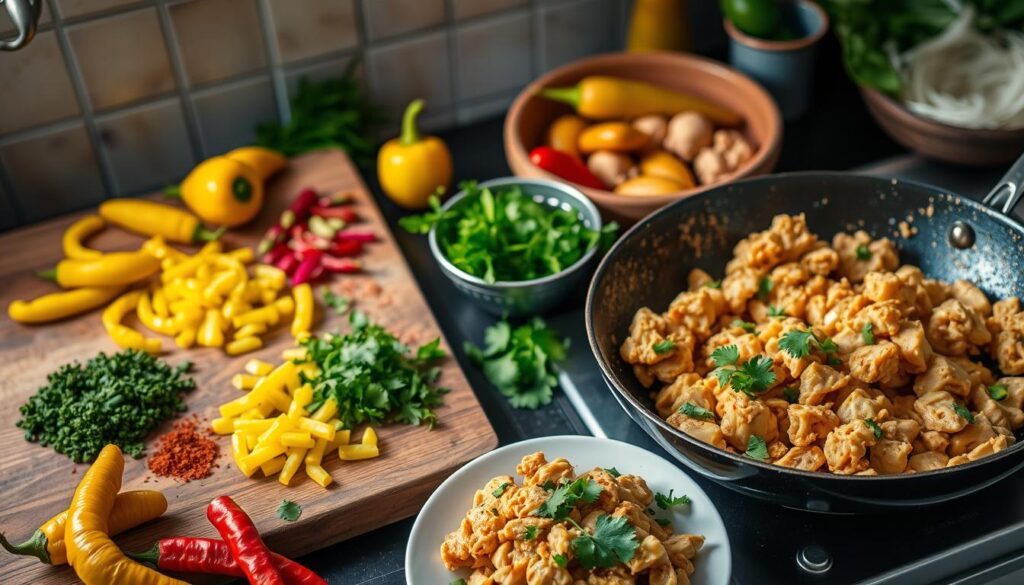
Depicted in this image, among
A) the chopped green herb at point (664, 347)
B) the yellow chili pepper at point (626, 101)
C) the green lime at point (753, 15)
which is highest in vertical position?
the green lime at point (753, 15)

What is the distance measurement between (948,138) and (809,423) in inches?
33.4

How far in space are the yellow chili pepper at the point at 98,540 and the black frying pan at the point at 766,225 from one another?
65 cm

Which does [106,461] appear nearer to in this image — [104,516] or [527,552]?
[104,516]

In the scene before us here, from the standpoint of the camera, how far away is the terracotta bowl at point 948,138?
1.82 meters

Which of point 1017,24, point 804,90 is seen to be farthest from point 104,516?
point 1017,24

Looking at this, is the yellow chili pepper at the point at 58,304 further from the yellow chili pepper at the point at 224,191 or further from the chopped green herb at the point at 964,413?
the chopped green herb at the point at 964,413

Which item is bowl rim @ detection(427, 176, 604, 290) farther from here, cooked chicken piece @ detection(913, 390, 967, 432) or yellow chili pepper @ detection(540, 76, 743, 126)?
cooked chicken piece @ detection(913, 390, 967, 432)

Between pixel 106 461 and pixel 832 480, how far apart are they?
945 mm

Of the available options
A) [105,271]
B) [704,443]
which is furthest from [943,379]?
[105,271]

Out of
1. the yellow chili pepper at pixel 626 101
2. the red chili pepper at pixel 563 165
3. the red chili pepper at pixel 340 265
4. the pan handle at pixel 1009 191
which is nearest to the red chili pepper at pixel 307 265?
the red chili pepper at pixel 340 265

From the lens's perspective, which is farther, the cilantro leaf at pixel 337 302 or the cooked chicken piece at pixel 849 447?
the cilantro leaf at pixel 337 302

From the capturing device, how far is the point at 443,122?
7.15 ft

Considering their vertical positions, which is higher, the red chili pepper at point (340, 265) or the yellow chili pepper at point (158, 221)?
the yellow chili pepper at point (158, 221)

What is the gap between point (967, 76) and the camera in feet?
6.57
